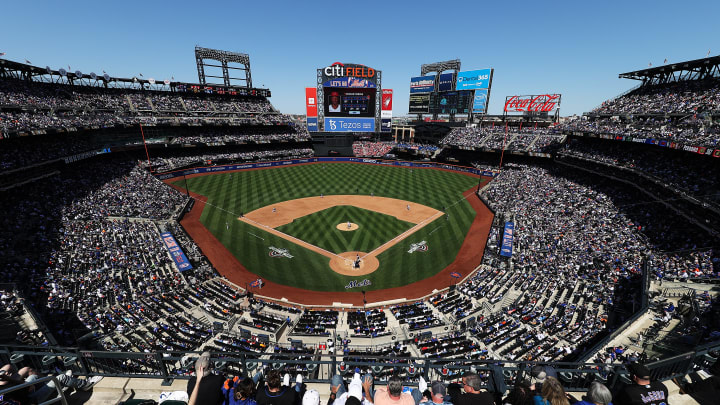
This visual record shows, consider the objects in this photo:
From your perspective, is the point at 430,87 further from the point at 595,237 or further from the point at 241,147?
the point at 595,237

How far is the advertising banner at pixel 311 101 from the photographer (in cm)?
6821

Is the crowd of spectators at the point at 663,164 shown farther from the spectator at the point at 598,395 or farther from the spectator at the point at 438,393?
the spectator at the point at 438,393

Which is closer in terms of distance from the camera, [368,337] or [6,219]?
[368,337]

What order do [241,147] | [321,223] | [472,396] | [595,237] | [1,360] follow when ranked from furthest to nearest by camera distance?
[241,147] < [321,223] < [595,237] < [1,360] < [472,396]

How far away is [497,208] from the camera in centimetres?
4072

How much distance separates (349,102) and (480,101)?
106 feet

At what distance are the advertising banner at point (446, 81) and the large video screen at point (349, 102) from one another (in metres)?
21.0

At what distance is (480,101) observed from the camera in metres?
73.2

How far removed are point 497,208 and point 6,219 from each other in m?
51.5

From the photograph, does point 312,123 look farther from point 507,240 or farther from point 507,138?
point 507,240

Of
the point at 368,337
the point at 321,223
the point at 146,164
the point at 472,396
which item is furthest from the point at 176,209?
A: the point at 472,396

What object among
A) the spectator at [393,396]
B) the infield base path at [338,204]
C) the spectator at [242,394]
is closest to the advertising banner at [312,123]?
the infield base path at [338,204]

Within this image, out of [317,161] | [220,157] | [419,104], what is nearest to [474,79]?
[419,104]

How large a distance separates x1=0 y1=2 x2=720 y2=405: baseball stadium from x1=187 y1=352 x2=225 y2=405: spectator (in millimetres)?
38
